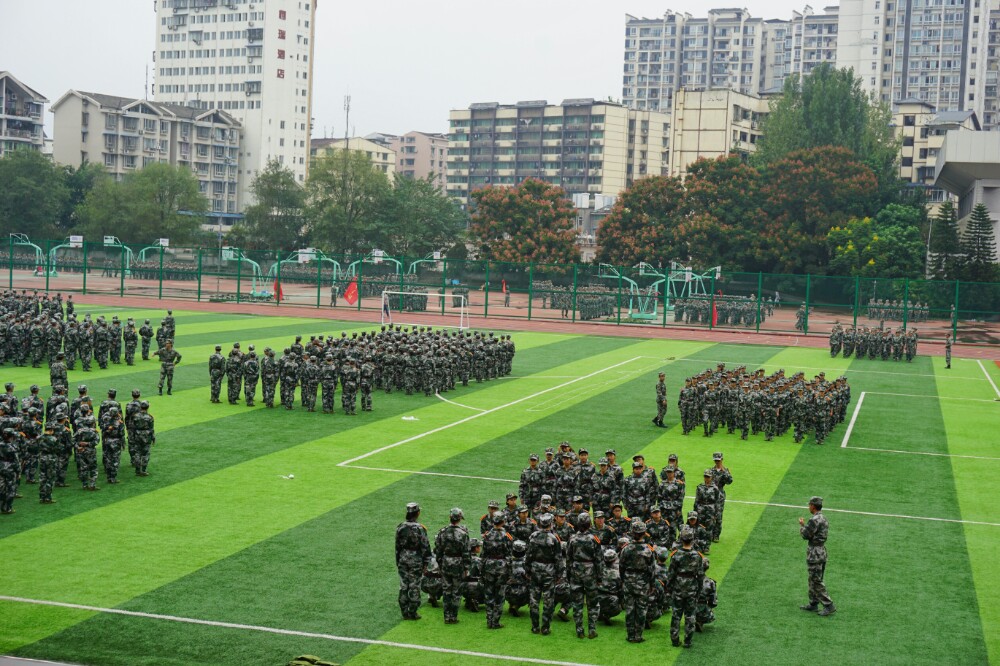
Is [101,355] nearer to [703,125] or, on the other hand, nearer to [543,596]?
[543,596]

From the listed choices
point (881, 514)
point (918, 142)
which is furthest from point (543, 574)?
point (918, 142)

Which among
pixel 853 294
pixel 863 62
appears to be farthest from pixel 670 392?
pixel 863 62

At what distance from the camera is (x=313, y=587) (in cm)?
1421

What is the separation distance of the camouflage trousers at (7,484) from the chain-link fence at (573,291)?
35.6 m

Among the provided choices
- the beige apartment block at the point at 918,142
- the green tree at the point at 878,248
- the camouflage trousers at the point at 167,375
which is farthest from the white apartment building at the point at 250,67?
the camouflage trousers at the point at 167,375

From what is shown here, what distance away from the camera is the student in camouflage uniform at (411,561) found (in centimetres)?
1327

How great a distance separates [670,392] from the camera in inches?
1288

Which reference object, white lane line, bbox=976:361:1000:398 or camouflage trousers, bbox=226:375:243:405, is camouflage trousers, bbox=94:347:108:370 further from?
white lane line, bbox=976:361:1000:398

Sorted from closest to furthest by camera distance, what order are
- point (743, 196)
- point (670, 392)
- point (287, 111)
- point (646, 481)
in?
point (646, 481) → point (670, 392) → point (743, 196) → point (287, 111)

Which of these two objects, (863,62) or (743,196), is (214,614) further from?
(863,62)

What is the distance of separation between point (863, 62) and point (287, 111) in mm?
91347

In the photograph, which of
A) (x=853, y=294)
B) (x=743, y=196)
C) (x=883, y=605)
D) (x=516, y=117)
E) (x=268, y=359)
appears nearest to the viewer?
(x=883, y=605)

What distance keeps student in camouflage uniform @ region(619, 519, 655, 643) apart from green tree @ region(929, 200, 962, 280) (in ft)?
202

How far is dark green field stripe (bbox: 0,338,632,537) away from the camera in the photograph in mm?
17844
